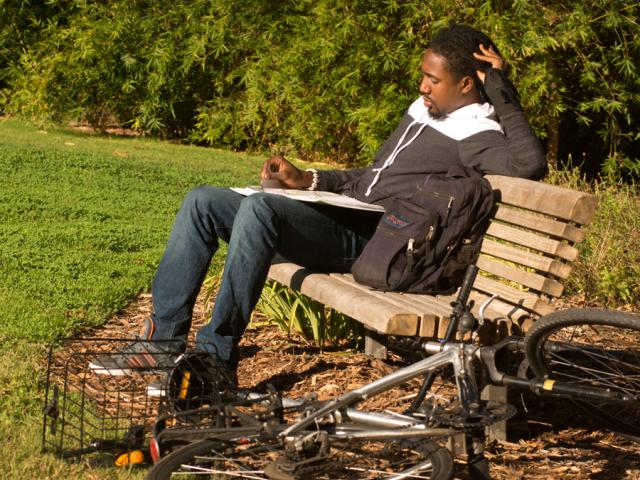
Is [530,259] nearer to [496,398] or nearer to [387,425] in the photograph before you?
[496,398]

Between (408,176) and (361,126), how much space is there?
6.98 meters

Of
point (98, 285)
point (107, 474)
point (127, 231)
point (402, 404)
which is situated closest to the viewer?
point (107, 474)

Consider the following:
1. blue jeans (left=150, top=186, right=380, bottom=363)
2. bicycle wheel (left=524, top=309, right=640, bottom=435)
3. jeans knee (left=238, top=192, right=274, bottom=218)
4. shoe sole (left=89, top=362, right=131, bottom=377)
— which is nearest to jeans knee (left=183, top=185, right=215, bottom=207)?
blue jeans (left=150, top=186, right=380, bottom=363)

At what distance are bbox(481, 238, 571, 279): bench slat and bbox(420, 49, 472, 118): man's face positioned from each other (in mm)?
602

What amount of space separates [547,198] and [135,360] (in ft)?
A: 5.42

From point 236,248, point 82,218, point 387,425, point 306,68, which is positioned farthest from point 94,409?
point 306,68

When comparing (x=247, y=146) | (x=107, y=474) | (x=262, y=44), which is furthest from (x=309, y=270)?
(x=247, y=146)

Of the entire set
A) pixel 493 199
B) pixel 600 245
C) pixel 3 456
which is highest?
pixel 493 199

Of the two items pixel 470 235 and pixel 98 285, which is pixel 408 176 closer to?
pixel 470 235

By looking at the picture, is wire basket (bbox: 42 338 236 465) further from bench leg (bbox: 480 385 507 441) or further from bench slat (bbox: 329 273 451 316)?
bench leg (bbox: 480 385 507 441)

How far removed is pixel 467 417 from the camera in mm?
3039

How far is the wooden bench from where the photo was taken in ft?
12.3

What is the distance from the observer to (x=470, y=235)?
4145mm

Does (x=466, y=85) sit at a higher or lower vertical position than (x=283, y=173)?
higher
